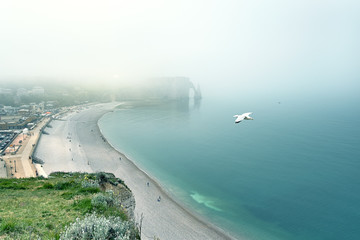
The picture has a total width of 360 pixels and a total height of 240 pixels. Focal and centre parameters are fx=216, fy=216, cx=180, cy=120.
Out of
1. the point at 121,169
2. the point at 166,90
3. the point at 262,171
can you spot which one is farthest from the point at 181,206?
the point at 166,90

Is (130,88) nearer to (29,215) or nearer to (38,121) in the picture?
(38,121)

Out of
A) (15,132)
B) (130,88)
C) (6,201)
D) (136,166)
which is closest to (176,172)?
(136,166)

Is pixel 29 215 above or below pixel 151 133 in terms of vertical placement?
above

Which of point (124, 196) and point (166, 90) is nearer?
point (124, 196)

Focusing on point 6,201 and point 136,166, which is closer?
point 6,201

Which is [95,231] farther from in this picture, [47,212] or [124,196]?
[124,196]

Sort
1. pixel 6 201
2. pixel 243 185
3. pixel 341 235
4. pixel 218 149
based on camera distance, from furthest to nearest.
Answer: pixel 218 149
pixel 243 185
pixel 341 235
pixel 6 201

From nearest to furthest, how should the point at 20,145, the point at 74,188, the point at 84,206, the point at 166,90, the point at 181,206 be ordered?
the point at 84,206 → the point at 74,188 → the point at 181,206 → the point at 20,145 → the point at 166,90
